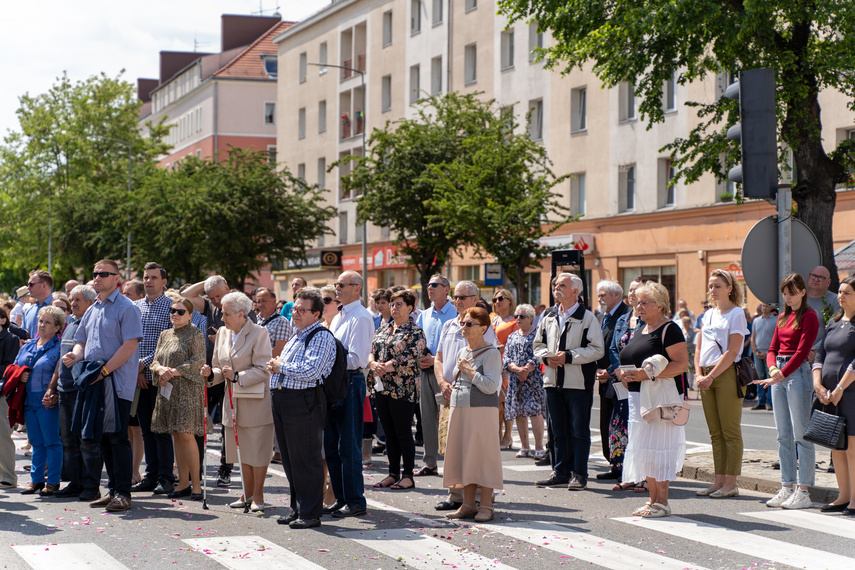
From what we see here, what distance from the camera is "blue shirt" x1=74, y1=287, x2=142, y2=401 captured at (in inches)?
381

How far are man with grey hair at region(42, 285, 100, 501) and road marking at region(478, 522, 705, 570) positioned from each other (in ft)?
12.4

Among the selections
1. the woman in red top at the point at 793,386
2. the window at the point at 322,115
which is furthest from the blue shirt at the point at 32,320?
the window at the point at 322,115

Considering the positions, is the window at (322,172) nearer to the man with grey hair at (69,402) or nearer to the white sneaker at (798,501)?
the man with grey hair at (69,402)

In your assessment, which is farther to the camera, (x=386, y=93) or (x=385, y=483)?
(x=386, y=93)

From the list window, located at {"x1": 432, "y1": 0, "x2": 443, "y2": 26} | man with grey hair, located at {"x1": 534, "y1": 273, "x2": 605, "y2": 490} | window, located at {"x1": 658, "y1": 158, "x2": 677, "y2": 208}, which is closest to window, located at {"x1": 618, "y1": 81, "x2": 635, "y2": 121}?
window, located at {"x1": 658, "y1": 158, "x2": 677, "y2": 208}

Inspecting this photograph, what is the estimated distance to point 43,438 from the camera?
10531 millimetres

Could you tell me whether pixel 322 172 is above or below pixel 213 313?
above

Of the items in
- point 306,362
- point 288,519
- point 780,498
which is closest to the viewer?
point 306,362

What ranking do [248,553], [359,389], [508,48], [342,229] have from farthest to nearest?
[342,229]
[508,48]
[359,389]
[248,553]

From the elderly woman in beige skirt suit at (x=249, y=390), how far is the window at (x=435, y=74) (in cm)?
3838

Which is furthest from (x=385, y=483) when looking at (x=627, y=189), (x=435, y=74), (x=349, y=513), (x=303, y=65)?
(x=303, y=65)

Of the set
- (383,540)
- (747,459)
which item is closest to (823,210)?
(747,459)

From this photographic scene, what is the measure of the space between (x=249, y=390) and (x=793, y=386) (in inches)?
187

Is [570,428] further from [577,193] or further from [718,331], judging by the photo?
[577,193]
